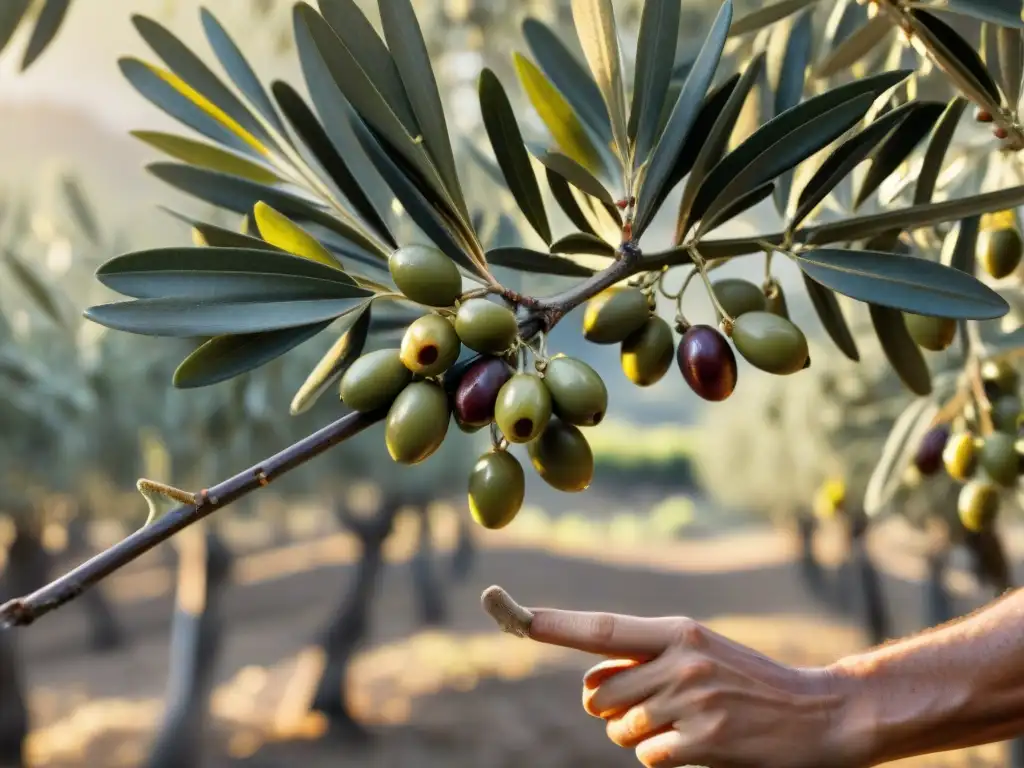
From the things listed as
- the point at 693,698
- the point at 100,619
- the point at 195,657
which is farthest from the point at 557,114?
the point at 100,619

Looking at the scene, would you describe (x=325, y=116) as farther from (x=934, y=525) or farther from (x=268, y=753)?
(x=268, y=753)

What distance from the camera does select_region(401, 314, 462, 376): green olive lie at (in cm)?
42

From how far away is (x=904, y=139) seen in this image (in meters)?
0.50

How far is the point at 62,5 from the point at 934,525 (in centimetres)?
528

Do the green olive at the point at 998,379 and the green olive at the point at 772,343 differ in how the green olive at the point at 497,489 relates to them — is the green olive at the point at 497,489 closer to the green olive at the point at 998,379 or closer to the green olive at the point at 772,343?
the green olive at the point at 772,343

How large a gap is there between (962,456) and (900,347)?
0.72 feet

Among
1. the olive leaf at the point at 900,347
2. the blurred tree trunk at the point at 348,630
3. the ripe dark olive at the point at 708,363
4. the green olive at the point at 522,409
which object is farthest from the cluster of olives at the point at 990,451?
the blurred tree trunk at the point at 348,630

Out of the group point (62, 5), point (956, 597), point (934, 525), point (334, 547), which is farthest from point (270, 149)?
point (334, 547)

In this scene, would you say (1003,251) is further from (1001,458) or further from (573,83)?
(573,83)

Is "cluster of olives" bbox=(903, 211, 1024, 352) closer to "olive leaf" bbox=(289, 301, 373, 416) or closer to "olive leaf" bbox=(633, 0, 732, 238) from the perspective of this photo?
"olive leaf" bbox=(633, 0, 732, 238)

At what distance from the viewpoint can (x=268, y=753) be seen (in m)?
5.48

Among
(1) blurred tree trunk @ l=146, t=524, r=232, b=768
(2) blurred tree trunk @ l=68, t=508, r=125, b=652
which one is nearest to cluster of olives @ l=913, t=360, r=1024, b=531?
(1) blurred tree trunk @ l=146, t=524, r=232, b=768

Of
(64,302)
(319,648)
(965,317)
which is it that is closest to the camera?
(965,317)

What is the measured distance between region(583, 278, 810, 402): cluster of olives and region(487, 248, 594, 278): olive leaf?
2.1 inches
